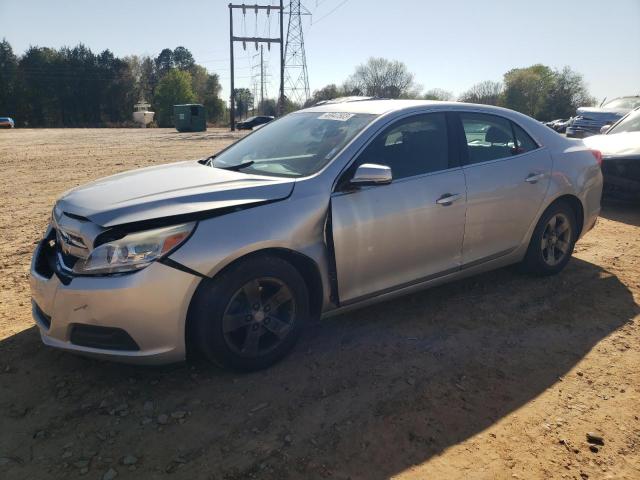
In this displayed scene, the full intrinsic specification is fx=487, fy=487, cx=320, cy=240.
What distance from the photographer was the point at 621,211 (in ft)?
25.3

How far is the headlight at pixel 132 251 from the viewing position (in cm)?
259

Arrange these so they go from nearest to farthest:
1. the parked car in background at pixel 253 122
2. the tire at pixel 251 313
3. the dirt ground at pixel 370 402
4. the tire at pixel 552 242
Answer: the dirt ground at pixel 370 402, the tire at pixel 251 313, the tire at pixel 552 242, the parked car in background at pixel 253 122

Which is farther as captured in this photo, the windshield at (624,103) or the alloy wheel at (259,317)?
the windshield at (624,103)

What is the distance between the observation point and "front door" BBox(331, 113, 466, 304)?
126 inches

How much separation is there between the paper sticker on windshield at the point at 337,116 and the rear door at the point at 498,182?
0.98 m

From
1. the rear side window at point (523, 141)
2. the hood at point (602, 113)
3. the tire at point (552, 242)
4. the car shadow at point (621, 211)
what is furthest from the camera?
the hood at point (602, 113)

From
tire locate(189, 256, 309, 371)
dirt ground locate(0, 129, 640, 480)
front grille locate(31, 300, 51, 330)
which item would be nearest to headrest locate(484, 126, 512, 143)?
dirt ground locate(0, 129, 640, 480)

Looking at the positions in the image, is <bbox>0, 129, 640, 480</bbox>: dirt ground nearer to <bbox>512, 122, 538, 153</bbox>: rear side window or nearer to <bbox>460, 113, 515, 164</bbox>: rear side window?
<bbox>460, 113, 515, 164</bbox>: rear side window

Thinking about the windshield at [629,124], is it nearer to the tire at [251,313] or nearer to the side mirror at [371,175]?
the side mirror at [371,175]

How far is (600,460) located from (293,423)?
59.8 inches

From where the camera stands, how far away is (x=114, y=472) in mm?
2230

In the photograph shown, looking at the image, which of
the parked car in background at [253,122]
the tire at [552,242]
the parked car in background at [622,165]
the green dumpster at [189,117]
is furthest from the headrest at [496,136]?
the green dumpster at [189,117]

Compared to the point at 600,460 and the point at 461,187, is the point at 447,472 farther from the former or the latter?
the point at 461,187

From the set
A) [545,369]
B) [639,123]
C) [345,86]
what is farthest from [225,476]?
[345,86]
